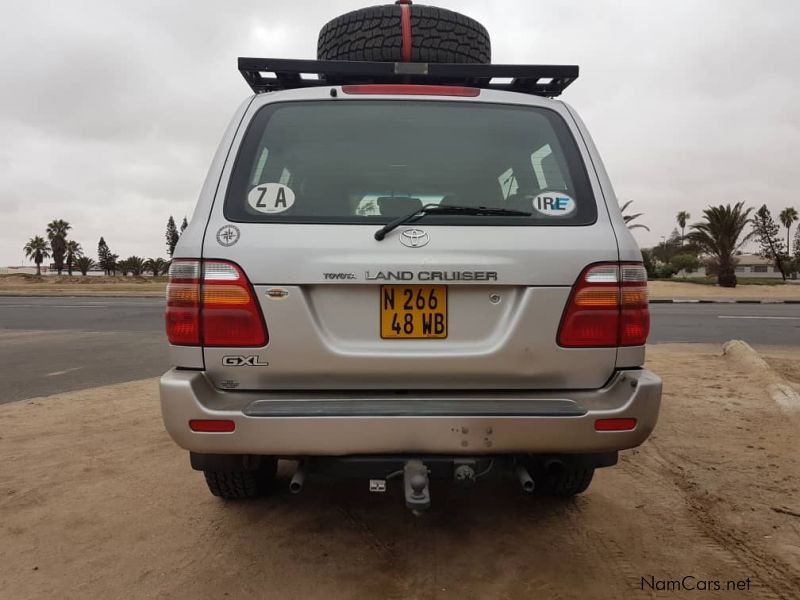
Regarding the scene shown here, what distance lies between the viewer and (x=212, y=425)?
84.2 inches

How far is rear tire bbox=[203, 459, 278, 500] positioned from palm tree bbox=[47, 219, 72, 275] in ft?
356

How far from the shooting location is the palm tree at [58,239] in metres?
97.6

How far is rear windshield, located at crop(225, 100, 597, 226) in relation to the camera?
2.36 metres

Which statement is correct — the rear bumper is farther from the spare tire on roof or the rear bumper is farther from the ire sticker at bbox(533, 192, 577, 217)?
the spare tire on roof

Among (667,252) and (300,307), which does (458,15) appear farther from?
(667,252)

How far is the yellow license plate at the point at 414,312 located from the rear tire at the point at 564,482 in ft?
4.06

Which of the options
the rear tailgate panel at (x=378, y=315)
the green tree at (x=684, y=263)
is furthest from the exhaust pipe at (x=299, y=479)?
the green tree at (x=684, y=263)

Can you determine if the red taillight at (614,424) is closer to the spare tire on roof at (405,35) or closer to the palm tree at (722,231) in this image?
the spare tire on roof at (405,35)

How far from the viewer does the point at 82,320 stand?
14.4 metres

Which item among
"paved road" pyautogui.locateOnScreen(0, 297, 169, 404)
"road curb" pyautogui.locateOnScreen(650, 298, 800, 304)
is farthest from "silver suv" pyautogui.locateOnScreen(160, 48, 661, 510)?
"road curb" pyautogui.locateOnScreen(650, 298, 800, 304)

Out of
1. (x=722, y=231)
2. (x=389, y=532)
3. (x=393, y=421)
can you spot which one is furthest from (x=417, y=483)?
(x=722, y=231)

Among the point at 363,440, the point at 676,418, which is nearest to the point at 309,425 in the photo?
the point at 363,440

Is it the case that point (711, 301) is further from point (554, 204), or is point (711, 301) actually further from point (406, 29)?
point (554, 204)

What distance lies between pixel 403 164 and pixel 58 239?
4384 inches
